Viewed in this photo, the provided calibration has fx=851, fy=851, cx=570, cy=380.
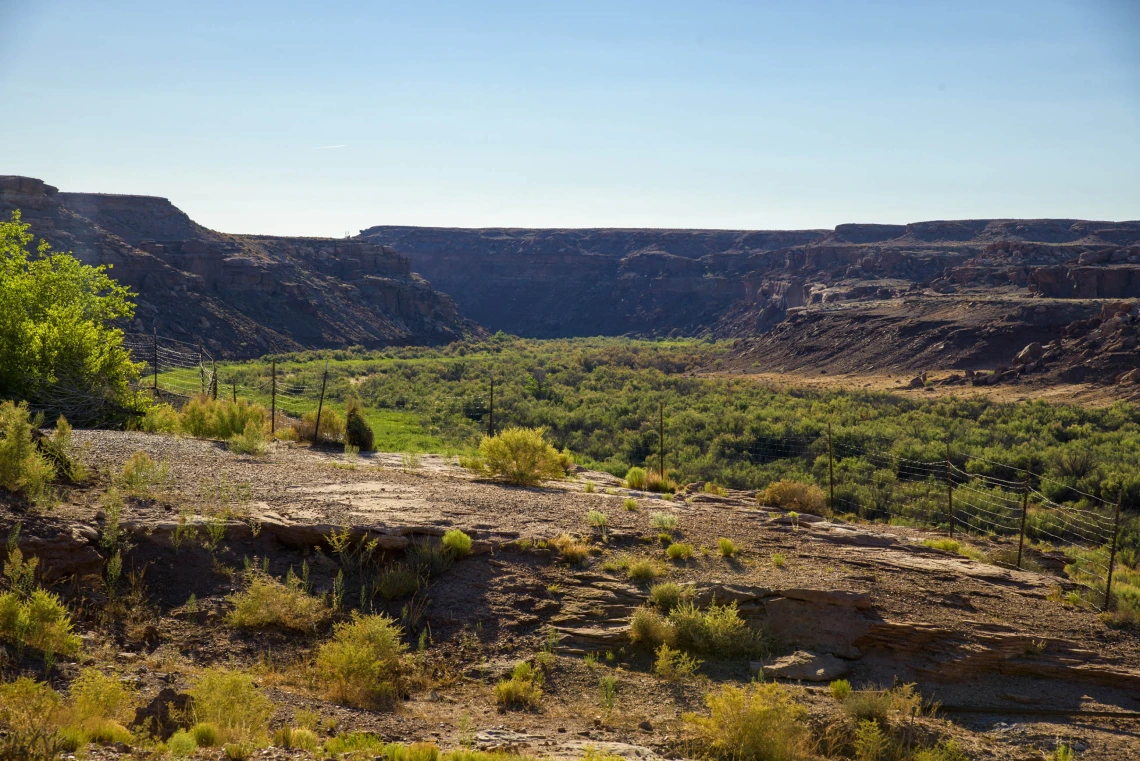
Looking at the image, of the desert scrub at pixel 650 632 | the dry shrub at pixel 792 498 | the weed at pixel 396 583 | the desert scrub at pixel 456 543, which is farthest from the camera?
the dry shrub at pixel 792 498

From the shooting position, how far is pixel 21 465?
9.64 m

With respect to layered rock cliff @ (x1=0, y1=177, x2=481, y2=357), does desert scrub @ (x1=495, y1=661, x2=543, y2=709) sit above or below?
below

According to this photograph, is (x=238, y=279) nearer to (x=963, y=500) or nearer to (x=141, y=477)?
(x=963, y=500)

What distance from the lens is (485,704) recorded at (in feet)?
25.6

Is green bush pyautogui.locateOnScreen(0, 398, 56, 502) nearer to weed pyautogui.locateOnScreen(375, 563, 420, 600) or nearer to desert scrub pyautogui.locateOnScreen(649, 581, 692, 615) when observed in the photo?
weed pyautogui.locateOnScreen(375, 563, 420, 600)

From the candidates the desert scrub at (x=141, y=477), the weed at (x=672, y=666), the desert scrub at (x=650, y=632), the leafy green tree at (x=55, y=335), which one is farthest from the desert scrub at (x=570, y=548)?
the leafy green tree at (x=55, y=335)

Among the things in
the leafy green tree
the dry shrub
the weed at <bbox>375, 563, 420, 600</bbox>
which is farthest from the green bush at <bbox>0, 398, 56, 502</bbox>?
the dry shrub

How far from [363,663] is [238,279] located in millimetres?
73565

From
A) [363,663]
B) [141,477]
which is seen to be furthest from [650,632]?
[141,477]

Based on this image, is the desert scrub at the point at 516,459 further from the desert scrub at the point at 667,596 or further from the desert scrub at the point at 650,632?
the desert scrub at the point at 650,632

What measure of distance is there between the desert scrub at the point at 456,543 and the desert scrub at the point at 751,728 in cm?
376

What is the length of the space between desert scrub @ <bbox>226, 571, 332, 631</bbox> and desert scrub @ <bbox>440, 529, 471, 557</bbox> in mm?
1733

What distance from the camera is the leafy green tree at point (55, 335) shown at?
17062 mm

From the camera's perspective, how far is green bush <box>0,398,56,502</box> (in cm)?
945
